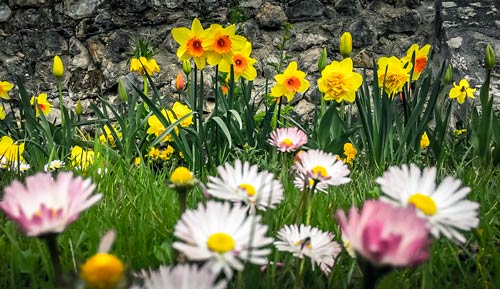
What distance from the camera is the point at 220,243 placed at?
356 millimetres

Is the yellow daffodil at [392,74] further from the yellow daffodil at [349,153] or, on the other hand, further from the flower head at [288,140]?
the flower head at [288,140]

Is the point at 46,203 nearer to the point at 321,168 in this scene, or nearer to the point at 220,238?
the point at 220,238

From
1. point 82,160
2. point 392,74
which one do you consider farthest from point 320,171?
point 392,74

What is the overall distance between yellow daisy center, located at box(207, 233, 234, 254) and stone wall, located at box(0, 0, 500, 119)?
3.03 m

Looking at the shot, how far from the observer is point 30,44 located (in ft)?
11.3

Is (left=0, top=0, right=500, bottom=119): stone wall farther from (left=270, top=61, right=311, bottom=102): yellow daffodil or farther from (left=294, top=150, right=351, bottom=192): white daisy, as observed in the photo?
(left=294, top=150, right=351, bottom=192): white daisy

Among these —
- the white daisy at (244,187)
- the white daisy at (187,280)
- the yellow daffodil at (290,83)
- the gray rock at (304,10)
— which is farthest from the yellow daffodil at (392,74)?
the gray rock at (304,10)

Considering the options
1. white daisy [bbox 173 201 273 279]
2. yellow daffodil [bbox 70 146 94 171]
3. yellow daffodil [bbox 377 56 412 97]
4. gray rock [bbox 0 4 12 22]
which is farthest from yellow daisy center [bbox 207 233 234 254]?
gray rock [bbox 0 4 12 22]

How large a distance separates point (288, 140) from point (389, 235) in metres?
0.55

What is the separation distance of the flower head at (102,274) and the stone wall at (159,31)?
3.14 meters

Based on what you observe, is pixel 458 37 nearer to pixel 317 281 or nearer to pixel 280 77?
pixel 280 77

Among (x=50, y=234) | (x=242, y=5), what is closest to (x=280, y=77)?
(x=50, y=234)

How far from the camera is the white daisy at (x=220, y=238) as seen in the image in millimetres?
342

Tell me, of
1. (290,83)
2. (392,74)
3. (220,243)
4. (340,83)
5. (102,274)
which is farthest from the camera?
(290,83)
